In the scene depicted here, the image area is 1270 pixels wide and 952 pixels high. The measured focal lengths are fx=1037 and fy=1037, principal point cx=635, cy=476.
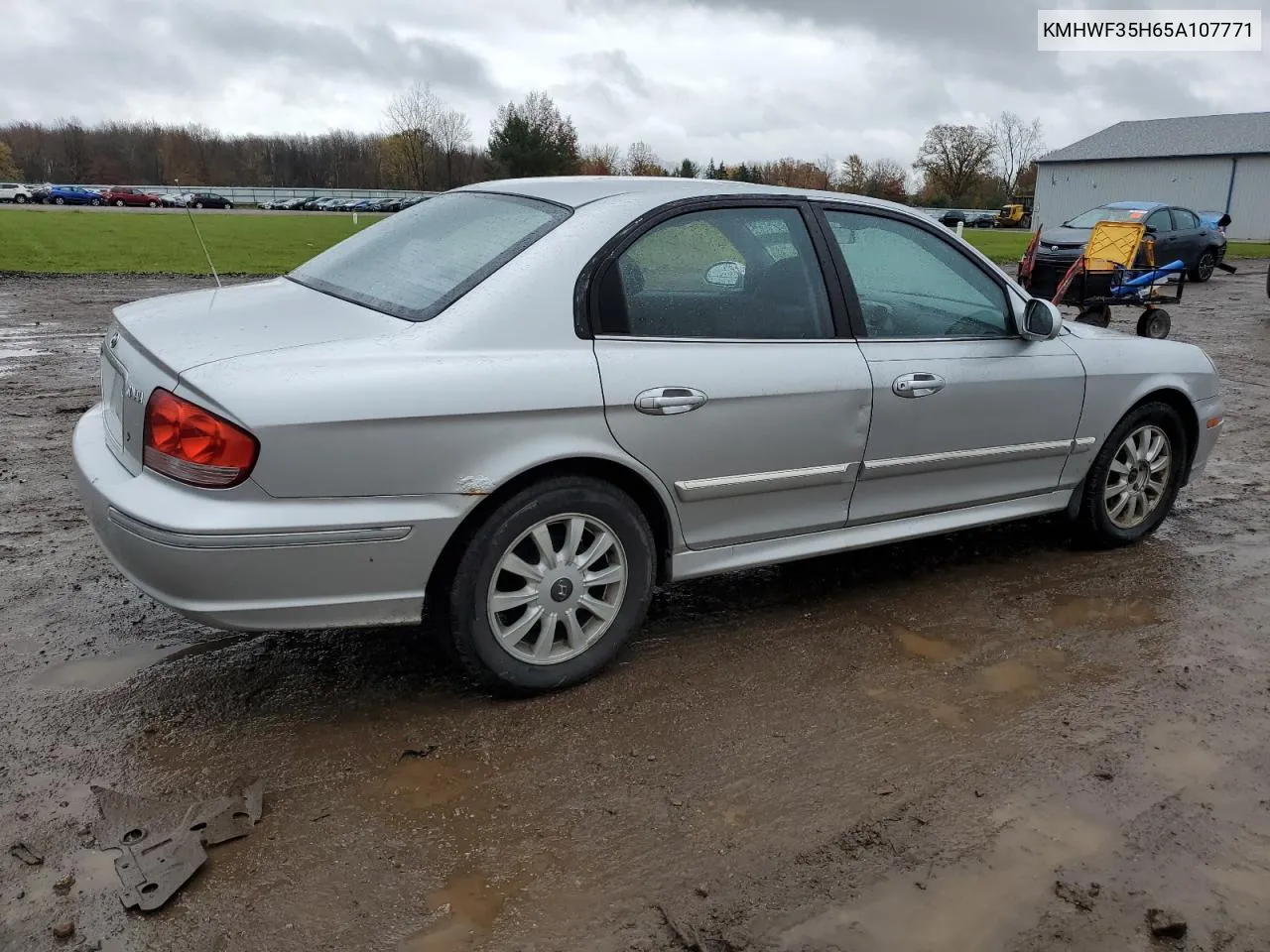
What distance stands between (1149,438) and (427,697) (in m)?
3.58

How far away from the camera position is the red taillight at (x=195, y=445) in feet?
9.12

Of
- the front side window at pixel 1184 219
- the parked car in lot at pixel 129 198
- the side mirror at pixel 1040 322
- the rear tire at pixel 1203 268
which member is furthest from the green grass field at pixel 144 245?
the parked car in lot at pixel 129 198

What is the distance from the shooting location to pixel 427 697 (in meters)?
3.38

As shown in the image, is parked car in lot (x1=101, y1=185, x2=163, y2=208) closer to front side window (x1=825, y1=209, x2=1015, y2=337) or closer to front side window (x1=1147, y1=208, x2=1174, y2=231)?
front side window (x1=1147, y1=208, x2=1174, y2=231)

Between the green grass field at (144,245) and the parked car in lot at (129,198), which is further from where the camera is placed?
the parked car in lot at (129,198)

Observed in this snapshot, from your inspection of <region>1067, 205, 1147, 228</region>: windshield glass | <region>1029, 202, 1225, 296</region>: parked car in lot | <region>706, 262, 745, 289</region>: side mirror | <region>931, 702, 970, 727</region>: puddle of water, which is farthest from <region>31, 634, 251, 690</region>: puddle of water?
<region>1067, 205, 1147, 228</region>: windshield glass

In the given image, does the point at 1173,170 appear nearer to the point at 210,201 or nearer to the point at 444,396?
the point at 210,201

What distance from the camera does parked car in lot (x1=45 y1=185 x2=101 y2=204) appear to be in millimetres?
61312

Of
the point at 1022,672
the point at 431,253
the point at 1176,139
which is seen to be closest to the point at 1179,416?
the point at 1022,672

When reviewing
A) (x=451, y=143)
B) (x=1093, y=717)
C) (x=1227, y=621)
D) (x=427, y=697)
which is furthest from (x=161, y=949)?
(x=451, y=143)

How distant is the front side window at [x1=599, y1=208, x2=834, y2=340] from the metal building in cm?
4937

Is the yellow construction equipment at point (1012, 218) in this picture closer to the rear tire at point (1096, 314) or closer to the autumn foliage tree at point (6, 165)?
the rear tire at point (1096, 314)

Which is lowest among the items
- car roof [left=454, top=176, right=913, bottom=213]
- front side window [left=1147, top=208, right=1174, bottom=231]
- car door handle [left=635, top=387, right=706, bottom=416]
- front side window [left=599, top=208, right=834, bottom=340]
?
car door handle [left=635, top=387, right=706, bottom=416]

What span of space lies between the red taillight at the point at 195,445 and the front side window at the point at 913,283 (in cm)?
228
